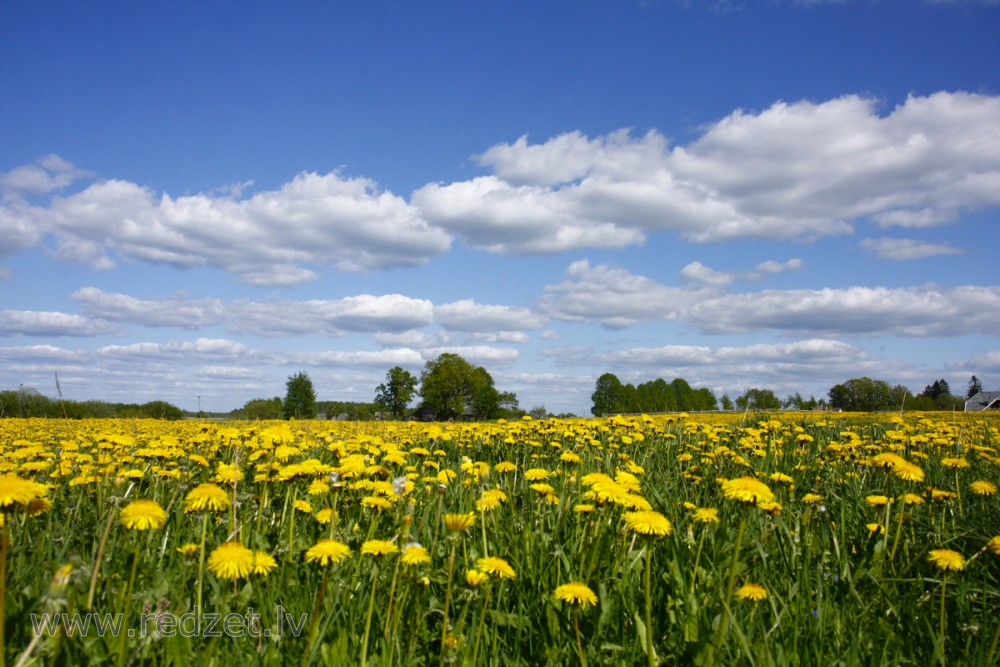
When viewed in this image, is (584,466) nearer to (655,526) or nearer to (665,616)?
(665,616)

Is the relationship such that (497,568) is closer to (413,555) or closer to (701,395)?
(413,555)

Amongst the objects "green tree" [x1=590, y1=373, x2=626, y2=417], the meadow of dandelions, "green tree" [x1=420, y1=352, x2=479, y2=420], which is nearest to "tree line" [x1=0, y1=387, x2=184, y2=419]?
the meadow of dandelions

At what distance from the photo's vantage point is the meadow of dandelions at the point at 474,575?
2.42 m

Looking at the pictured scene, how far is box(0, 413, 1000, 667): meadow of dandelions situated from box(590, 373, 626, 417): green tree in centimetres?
10930

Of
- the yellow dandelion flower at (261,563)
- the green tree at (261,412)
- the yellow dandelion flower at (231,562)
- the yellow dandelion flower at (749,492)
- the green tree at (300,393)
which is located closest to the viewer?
the yellow dandelion flower at (231,562)

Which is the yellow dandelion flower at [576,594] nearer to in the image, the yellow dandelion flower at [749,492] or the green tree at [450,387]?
the yellow dandelion flower at [749,492]

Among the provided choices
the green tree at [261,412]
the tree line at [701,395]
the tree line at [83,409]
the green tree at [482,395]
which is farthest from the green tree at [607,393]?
the tree line at [83,409]

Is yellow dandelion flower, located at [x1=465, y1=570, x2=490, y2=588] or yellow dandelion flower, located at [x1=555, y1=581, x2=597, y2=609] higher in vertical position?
yellow dandelion flower, located at [x1=465, y1=570, x2=490, y2=588]

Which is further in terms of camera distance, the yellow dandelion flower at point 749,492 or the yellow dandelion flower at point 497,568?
the yellow dandelion flower at point 749,492

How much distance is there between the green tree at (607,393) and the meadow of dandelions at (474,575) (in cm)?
10930

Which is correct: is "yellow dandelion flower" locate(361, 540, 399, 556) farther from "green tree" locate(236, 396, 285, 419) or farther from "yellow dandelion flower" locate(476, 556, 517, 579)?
"green tree" locate(236, 396, 285, 419)

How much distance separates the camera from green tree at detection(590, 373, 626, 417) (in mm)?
112762

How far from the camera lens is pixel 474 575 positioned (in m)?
2.41

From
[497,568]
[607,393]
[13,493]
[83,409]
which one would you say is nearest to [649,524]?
[497,568]
